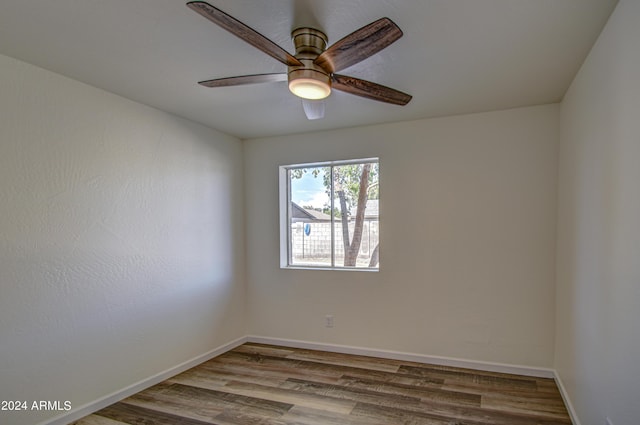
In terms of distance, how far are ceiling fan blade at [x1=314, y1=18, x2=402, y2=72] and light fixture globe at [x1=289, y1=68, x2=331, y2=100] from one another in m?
0.05

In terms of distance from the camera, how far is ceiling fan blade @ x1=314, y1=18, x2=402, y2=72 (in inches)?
57.6

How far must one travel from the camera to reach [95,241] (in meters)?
2.64

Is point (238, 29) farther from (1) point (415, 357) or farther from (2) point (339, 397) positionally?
(1) point (415, 357)

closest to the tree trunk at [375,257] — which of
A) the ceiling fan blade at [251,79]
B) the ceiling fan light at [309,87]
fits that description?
the ceiling fan light at [309,87]

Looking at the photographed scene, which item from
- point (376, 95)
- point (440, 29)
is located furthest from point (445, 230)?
point (440, 29)

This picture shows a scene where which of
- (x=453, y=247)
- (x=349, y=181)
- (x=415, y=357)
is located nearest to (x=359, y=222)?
(x=349, y=181)

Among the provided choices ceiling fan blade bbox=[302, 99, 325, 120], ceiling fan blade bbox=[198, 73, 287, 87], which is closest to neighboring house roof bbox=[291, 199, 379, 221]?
ceiling fan blade bbox=[302, 99, 325, 120]

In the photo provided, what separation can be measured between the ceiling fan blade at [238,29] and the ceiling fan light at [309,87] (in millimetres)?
86

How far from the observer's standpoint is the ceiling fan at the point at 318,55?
147cm

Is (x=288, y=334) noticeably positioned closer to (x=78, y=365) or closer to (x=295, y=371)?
(x=295, y=371)

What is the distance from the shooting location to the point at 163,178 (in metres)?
3.24

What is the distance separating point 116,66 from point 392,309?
3.05m

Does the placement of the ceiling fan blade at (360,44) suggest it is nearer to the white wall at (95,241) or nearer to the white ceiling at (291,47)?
the white ceiling at (291,47)

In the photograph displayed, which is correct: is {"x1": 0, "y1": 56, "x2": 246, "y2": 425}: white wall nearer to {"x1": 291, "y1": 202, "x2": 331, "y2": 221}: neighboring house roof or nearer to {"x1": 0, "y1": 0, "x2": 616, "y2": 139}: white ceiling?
{"x1": 0, "y1": 0, "x2": 616, "y2": 139}: white ceiling
